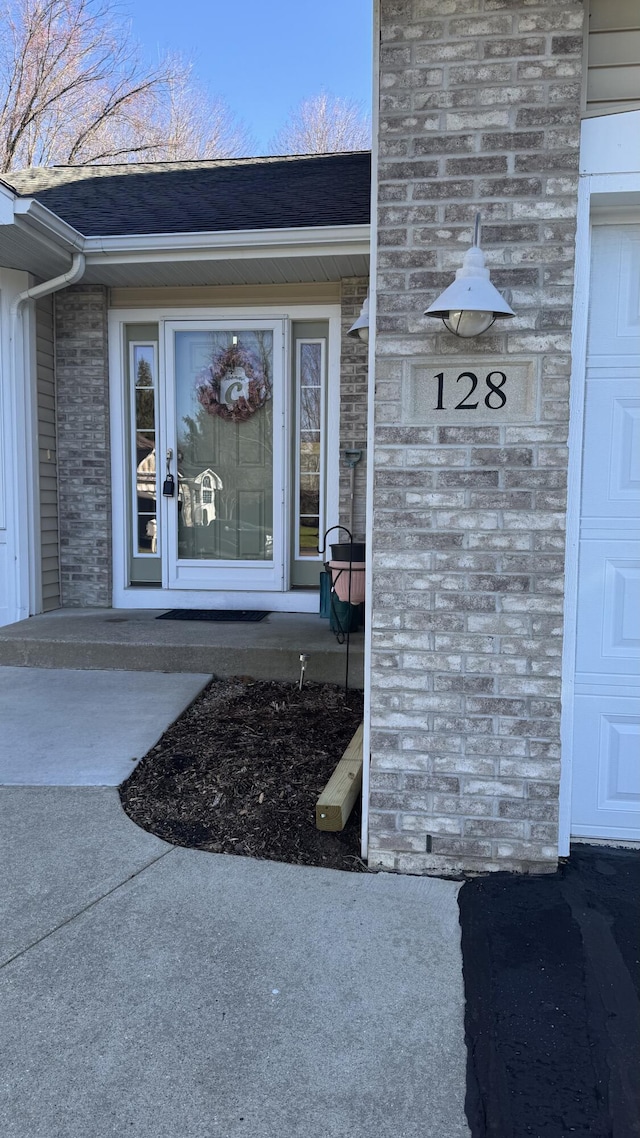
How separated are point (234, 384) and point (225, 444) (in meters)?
0.49

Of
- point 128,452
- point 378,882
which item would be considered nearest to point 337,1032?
point 378,882

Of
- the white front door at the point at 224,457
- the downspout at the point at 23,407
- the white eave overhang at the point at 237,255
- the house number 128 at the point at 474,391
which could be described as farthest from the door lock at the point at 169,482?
the house number 128 at the point at 474,391

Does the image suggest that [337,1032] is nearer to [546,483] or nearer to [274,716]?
[546,483]

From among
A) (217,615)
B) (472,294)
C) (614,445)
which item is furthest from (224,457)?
(472,294)

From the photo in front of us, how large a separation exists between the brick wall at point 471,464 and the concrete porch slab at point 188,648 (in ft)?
6.37

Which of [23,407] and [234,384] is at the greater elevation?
[234,384]

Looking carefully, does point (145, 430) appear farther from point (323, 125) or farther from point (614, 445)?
point (323, 125)

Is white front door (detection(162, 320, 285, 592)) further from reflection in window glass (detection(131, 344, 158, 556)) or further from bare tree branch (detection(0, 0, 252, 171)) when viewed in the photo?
bare tree branch (detection(0, 0, 252, 171))

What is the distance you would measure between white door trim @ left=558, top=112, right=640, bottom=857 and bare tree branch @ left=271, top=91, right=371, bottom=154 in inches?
718

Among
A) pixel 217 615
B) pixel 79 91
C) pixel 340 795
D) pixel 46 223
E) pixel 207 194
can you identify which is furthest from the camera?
pixel 79 91

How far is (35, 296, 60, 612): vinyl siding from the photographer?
592cm

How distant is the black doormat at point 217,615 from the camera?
5.75m

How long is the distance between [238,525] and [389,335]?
3.69 meters

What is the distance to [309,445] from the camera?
6.10 meters
